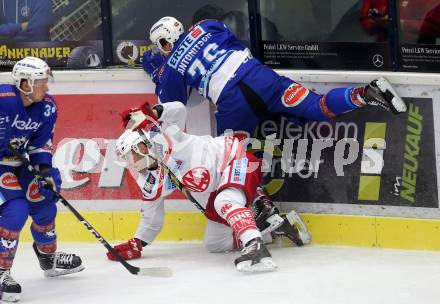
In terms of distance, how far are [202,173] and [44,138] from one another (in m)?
0.93

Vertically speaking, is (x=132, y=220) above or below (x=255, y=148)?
below

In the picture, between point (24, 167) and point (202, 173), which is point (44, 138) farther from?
point (202, 173)

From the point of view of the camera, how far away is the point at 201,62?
6.95 meters

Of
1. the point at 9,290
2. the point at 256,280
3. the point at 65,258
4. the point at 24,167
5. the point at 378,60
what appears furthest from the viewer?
the point at 378,60

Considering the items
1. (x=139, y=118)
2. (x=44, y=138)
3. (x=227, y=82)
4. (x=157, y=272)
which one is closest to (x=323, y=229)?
(x=227, y=82)

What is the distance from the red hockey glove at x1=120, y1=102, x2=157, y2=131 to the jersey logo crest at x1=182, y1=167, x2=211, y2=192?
0.37 m

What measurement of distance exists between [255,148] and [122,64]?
1089 millimetres

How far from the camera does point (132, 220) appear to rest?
7301 mm

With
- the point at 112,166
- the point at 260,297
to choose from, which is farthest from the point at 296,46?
the point at 260,297

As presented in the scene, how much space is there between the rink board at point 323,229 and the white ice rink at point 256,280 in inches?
3.3

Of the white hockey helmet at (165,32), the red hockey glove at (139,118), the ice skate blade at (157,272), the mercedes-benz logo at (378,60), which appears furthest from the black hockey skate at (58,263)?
the mercedes-benz logo at (378,60)

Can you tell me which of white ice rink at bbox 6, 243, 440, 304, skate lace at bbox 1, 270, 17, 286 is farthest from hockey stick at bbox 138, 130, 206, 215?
skate lace at bbox 1, 270, 17, 286

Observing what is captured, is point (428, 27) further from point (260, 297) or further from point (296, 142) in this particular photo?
point (260, 297)

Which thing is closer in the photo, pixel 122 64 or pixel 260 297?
pixel 260 297
